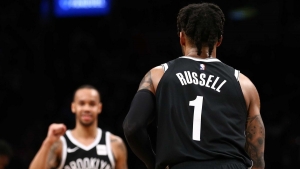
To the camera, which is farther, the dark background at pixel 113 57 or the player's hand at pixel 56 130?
the dark background at pixel 113 57

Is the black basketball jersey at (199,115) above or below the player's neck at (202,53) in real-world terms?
below

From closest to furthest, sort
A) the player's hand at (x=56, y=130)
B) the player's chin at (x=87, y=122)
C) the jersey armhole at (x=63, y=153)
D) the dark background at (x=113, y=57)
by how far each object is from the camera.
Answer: the player's hand at (x=56, y=130) → the jersey armhole at (x=63, y=153) → the player's chin at (x=87, y=122) → the dark background at (x=113, y=57)

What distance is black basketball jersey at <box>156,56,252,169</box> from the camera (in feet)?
9.95

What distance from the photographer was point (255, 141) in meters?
3.34

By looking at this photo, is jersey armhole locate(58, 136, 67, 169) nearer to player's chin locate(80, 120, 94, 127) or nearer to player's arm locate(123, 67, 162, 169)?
player's chin locate(80, 120, 94, 127)

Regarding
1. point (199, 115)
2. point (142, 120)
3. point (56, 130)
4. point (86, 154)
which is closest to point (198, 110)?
point (199, 115)

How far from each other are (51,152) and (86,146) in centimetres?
49

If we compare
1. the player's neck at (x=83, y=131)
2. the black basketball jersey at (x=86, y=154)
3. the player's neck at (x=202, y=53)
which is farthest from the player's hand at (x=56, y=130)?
the player's neck at (x=83, y=131)

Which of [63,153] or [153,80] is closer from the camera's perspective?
[153,80]

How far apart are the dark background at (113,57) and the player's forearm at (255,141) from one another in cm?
741

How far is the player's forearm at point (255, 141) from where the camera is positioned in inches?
130

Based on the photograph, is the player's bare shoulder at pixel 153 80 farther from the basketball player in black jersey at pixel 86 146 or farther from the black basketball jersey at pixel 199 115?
the basketball player in black jersey at pixel 86 146

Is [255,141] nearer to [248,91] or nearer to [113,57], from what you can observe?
[248,91]

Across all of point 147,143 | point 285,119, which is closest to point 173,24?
point 285,119
